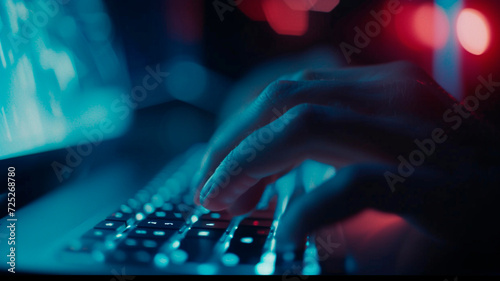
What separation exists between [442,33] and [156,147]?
776 mm

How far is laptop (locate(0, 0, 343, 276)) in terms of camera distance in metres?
0.32

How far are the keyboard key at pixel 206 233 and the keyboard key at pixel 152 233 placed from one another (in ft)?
0.07

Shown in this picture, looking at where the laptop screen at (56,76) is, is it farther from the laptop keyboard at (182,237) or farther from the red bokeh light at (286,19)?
the red bokeh light at (286,19)

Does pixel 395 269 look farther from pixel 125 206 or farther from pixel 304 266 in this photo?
pixel 125 206

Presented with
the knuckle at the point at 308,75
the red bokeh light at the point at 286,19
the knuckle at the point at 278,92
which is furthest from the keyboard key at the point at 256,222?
the red bokeh light at the point at 286,19

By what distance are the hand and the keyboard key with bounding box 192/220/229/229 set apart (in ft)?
0.13

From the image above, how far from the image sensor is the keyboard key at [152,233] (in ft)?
1.21

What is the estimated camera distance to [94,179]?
2.29 feet

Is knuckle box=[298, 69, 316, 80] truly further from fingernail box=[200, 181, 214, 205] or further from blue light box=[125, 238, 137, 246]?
blue light box=[125, 238, 137, 246]

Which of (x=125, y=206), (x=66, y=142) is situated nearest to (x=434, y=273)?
(x=125, y=206)

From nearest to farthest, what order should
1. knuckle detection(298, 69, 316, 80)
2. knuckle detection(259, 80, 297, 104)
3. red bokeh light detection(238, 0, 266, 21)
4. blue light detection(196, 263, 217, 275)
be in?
blue light detection(196, 263, 217, 275) → knuckle detection(259, 80, 297, 104) → knuckle detection(298, 69, 316, 80) → red bokeh light detection(238, 0, 266, 21)

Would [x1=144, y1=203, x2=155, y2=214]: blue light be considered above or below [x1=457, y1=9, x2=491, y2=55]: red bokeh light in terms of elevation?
below

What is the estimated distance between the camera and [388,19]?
0.82m

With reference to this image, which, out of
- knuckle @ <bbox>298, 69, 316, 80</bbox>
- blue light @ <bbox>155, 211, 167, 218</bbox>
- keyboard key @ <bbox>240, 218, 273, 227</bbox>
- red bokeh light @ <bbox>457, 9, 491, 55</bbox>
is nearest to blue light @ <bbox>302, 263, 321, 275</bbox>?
keyboard key @ <bbox>240, 218, 273, 227</bbox>
